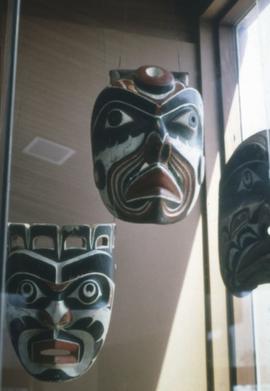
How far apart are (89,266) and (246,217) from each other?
9.2 inches

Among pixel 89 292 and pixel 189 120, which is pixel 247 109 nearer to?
pixel 189 120

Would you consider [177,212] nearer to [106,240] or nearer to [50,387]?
[106,240]

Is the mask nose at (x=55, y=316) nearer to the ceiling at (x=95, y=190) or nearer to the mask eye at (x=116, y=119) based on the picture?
the ceiling at (x=95, y=190)

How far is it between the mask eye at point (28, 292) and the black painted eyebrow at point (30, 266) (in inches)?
0.6

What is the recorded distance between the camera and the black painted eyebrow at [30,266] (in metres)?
0.83

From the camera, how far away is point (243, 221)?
85 cm

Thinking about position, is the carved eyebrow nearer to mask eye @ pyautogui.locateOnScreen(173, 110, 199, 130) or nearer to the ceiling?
the ceiling

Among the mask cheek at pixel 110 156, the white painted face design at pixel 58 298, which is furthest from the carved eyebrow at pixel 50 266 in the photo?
the mask cheek at pixel 110 156

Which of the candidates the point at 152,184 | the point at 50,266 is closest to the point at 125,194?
the point at 152,184

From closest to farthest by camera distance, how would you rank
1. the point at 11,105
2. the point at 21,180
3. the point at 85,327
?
the point at 11,105 < the point at 85,327 < the point at 21,180

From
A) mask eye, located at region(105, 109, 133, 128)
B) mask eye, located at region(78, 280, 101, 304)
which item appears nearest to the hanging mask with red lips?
mask eye, located at region(105, 109, 133, 128)

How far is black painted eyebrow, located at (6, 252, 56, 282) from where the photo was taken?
32.5 inches

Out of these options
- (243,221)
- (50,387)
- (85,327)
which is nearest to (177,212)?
(243,221)

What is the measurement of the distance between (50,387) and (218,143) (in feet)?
1.55
